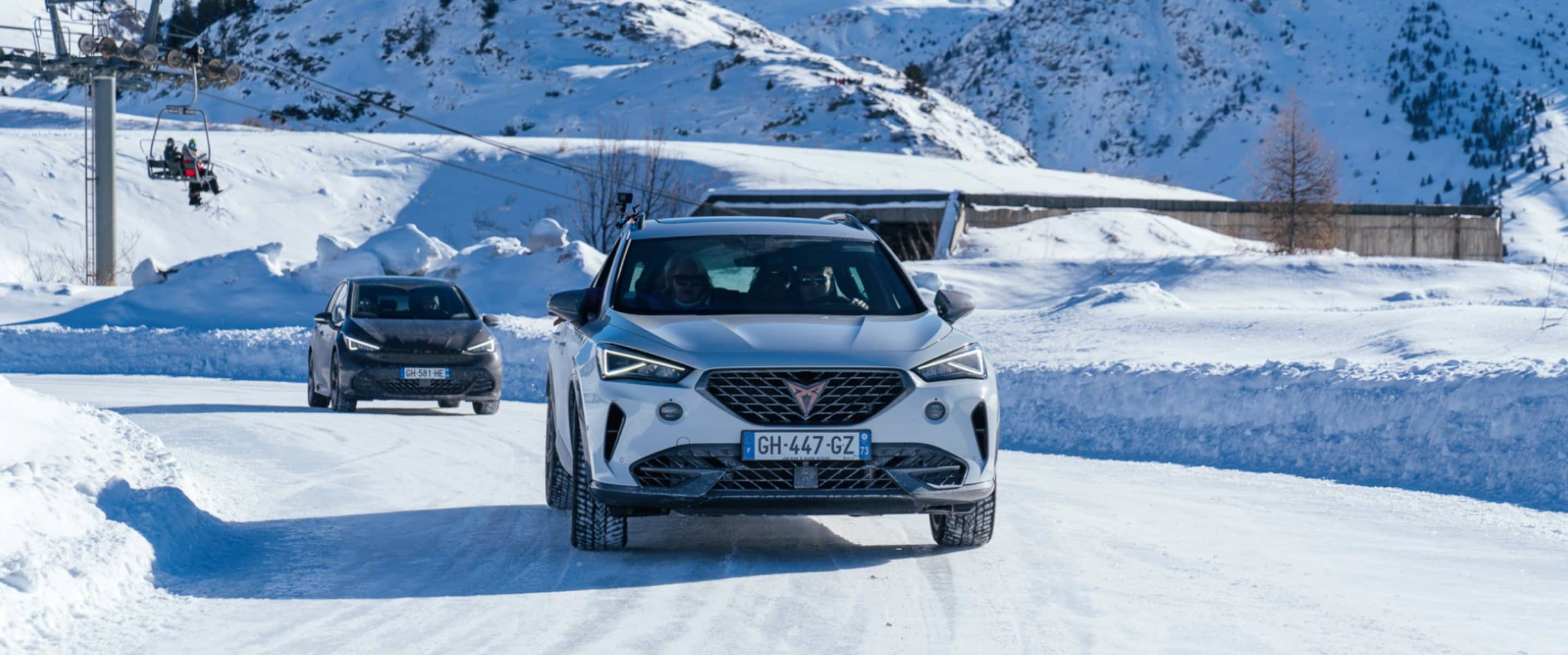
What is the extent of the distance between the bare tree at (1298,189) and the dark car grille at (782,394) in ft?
149

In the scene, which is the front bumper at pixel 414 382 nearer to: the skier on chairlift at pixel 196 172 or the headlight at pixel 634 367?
the headlight at pixel 634 367

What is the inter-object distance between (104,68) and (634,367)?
34801 mm

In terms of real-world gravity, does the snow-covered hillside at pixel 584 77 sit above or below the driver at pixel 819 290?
above

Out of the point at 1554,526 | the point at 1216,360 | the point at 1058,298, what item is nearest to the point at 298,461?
the point at 1554,526

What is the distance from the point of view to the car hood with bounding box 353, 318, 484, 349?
1770 cm

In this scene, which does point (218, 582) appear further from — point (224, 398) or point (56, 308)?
point (56, 308)

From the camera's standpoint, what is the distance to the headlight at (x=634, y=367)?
24.0ft

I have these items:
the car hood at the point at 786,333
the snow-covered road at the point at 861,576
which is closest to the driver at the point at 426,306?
the snow-covered road at the point at 861,576

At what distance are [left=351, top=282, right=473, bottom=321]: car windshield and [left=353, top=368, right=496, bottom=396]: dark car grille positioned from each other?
2.64 ft

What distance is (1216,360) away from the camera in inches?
714

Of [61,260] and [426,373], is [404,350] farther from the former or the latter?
[61,260]

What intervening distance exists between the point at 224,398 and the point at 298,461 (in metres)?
7.95

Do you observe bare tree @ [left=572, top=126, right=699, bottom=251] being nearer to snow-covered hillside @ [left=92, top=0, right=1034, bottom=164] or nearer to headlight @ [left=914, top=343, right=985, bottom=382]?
snow-covered hillside @ [left=92, top=0, right=1034, bottom=164]

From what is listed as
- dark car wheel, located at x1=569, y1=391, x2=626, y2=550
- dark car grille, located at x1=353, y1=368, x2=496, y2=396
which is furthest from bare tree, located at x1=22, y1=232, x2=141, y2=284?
dark car wheel, located at x1=569, y1=391, x2=626, y2=550
